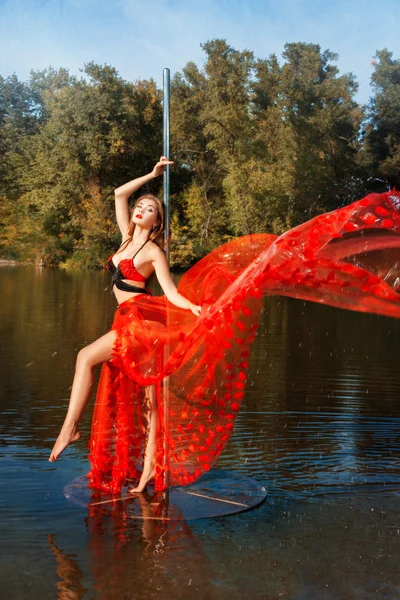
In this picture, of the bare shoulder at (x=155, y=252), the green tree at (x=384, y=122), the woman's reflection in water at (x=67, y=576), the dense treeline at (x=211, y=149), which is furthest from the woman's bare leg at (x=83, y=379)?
the dense treeline at (x=211, y=149)

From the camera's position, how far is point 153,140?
41375 mm

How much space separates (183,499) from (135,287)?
1208 mm

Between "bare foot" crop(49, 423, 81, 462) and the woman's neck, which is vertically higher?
the woman's neck

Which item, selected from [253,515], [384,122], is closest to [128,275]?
[253,515]

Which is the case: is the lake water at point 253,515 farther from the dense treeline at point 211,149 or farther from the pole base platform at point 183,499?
the dense treeline at point 211,149

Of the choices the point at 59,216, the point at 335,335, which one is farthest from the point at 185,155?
the point at 335,335

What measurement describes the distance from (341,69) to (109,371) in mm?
41325

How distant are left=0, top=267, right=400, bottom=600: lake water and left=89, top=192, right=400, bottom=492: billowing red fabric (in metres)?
0.46

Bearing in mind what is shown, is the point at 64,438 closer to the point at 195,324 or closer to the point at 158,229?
the point at 195,324

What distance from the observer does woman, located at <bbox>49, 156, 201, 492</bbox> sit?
4531 millimetres

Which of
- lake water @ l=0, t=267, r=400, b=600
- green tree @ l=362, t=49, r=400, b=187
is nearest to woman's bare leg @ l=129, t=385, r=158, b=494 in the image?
lake water @ l=0, t=267, r=400, b=600

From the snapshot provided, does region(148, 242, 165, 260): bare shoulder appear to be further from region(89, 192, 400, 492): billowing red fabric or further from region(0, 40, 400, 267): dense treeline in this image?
region(0, 40, 400, 267): dense treeline

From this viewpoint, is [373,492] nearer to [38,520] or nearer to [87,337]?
[38,520]

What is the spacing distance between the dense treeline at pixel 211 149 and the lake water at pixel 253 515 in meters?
28.1
